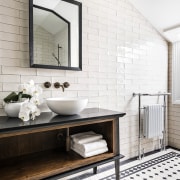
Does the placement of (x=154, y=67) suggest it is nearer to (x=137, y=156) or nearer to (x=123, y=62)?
(x=123, y=62)

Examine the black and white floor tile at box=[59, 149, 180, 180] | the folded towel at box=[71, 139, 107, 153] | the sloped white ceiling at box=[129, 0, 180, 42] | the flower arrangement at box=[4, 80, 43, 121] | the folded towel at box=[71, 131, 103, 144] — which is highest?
the sloped white ceiling at box=[129, 0, 180, 42]

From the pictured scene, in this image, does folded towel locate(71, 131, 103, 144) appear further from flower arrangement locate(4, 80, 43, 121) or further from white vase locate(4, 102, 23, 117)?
white vase locate(4, 102, 23, 117)

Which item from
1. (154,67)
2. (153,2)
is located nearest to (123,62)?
(154,67)

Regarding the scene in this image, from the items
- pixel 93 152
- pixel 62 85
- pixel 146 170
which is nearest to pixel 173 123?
pixel 146 170

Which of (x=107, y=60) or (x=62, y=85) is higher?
(x=107, y=60)

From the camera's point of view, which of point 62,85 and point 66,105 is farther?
point 62,85

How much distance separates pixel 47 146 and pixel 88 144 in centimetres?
45

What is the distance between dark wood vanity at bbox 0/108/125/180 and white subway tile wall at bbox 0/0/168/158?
359mm

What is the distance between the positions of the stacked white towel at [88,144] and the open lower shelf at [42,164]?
1.6 inches

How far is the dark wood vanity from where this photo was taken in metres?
1.22

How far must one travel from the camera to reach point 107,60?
2.17 metres

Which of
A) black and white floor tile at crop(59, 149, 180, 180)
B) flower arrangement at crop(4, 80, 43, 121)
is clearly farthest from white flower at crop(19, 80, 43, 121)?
black and white floor tile at crop(59, 149, 180, 180)

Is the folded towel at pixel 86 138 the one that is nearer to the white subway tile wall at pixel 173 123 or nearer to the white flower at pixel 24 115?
the white flower at pixel 24 115

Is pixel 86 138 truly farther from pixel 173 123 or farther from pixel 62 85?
pixel 173 123
